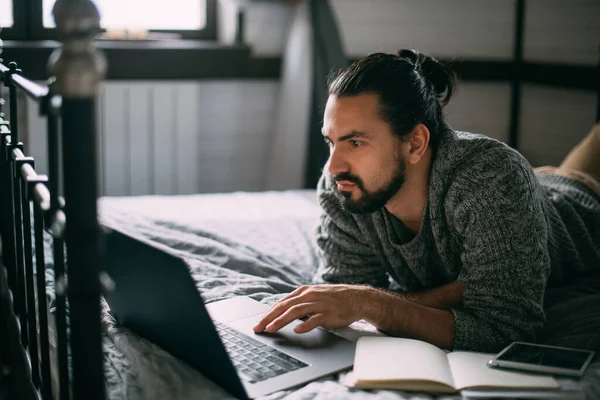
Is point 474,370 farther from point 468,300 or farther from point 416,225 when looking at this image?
point 416,225

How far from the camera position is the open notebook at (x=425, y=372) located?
38.9 inches

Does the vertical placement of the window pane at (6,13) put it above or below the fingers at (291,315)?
above

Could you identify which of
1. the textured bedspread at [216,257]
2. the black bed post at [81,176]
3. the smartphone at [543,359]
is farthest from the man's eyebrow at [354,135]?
the black bed post at [81,176]

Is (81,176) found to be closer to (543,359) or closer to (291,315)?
(291,315)

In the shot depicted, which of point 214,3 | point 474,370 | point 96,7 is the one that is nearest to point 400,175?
point 474,370

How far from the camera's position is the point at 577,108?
114 inches

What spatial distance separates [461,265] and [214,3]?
210cm

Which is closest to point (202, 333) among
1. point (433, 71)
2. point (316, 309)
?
point (316, 309)

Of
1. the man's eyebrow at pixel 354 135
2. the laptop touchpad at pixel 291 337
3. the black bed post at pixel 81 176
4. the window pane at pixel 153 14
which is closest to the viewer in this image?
the black bed post at pixel 81 176

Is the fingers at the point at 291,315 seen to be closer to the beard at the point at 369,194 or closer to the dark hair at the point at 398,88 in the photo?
the beard at the point at 369,194

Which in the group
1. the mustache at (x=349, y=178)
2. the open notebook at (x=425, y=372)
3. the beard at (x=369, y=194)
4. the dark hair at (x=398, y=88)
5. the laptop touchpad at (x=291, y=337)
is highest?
the dark hair at (x=398, y=88)

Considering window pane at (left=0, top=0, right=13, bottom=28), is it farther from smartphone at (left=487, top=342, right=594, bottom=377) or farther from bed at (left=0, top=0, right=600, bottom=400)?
smartphone at (left=487, top=342, right=594, bottom=377)

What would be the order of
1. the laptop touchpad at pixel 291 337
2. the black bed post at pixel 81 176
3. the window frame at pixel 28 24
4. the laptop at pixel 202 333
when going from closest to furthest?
the black bed post at pixel 81 176
the laptop at pixel 202 333
the laptop touchpad at pixel 291 337
the window frame at pixel 28 24

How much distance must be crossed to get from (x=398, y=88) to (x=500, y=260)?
38 centimetres
